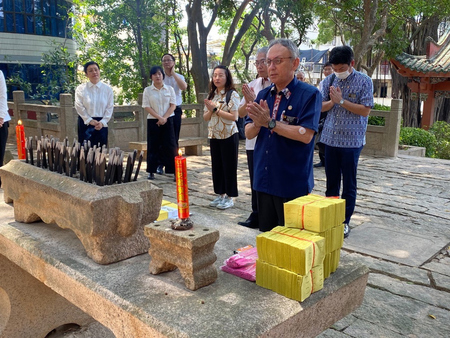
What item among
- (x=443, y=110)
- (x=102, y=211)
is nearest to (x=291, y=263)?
(x=102, y=211)

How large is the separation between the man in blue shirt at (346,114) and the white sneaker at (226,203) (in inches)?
67.5

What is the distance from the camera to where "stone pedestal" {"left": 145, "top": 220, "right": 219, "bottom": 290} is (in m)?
1.76

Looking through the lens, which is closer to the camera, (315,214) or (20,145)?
(315,214)

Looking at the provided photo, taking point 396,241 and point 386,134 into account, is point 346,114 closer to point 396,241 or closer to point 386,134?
point 396,241

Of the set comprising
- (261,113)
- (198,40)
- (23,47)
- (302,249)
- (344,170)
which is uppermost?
(23,47)

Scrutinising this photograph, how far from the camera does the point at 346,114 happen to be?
165 inches

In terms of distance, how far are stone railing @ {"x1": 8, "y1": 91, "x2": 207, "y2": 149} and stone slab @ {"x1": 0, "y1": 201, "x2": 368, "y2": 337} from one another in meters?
7.36

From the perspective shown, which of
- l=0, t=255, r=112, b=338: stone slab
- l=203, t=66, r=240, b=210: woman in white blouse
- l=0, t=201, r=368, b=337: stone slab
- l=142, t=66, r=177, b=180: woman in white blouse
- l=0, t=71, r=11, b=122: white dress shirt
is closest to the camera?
l=0, t=201, r=368, b=337: stone slab

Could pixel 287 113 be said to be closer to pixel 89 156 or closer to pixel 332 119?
pixel 89 156

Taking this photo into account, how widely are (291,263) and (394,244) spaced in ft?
10.1

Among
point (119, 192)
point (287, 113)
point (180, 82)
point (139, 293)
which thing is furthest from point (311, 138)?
point (180, 82)

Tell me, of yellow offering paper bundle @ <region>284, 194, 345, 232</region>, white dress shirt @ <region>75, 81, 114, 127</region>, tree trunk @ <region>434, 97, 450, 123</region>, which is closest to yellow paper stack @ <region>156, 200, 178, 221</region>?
yellow offering paper bundle @ <region>284, 194, 345, 232</region>

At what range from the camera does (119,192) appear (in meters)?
2.12

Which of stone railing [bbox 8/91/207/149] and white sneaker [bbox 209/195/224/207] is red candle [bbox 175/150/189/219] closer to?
white sneaker [bbox 209/195/224/207]
